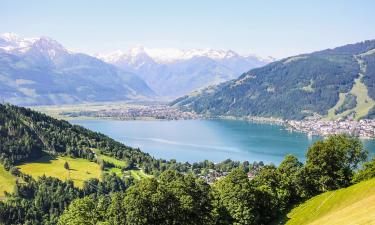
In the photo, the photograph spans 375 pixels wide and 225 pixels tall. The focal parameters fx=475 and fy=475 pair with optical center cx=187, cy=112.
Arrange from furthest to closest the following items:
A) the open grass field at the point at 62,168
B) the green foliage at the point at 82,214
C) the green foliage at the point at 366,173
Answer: the open grass field at the point at 62,168
the green foliage at the point at 366,173
the green foliage at the point at 82,214

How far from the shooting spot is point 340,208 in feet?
191

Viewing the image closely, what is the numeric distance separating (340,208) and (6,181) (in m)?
104

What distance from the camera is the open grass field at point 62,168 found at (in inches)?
5802

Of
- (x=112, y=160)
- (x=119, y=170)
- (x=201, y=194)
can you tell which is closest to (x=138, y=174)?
(x=119, y=170)

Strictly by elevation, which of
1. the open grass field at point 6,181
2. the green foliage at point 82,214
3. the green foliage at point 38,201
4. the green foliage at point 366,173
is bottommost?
the green foliage at point 38,201

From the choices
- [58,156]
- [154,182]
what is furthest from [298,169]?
[58,156]

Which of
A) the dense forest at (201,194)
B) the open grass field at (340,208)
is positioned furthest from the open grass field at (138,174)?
the open grass field at (340,208)

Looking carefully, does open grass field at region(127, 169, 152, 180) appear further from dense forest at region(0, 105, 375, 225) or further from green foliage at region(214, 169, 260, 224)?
green foliage at region(214, 169, 260, 224)

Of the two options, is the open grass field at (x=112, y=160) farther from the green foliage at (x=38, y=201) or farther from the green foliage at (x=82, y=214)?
the green foliage at (x=82, y=214)

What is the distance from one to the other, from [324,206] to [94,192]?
Answer: 8586 centimetres

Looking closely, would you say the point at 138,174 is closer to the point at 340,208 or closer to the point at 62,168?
the point at 62,168

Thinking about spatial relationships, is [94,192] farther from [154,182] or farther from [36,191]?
[154,182]

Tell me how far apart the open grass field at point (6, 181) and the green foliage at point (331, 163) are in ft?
275

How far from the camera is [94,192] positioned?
137125 mm
